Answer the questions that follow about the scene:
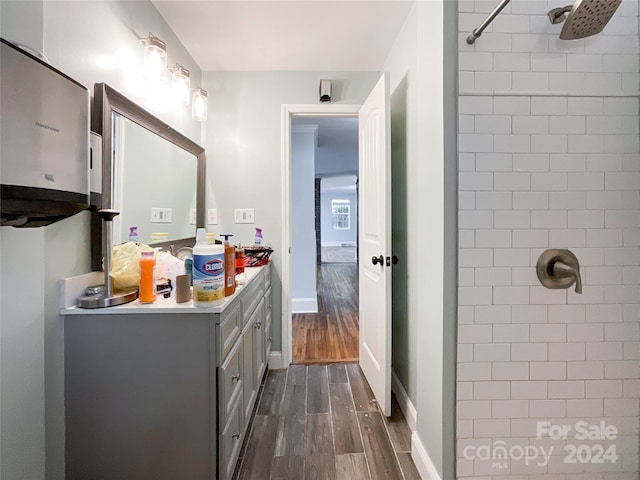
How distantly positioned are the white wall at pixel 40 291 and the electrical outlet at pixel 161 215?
1.56 ft

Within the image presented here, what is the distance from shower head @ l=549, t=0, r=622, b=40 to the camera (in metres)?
0.92

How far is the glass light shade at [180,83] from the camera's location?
5.41 ft

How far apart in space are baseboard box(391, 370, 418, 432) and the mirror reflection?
169cm

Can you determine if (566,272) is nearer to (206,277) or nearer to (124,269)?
(206,277)

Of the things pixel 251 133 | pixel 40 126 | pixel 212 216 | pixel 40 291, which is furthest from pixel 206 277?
pixel 251 133

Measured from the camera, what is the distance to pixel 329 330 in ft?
9.94

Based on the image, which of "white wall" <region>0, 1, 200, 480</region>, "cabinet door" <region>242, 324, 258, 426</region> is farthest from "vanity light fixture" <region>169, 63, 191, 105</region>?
"cabinet door" <region>242, 324, 258, 426</region>

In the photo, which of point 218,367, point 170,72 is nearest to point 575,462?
point 218,367

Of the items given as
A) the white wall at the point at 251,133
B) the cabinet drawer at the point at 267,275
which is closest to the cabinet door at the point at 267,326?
the cabinet drawer at the point at 267,275

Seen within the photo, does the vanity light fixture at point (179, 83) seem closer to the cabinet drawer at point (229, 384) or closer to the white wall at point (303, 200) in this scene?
the cabinet drawer at point (229, 384)

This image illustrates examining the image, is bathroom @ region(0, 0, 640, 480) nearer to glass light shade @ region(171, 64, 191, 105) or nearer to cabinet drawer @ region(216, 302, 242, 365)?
glass light shade @ region(171, 64, 191, 105)

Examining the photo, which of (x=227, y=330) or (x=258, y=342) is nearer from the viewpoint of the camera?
(x=227, y=330)

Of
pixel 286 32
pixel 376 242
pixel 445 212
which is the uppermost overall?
pixel 286 32

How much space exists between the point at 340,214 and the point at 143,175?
1061cm
